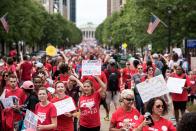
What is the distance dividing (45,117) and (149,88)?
1559 millimetres

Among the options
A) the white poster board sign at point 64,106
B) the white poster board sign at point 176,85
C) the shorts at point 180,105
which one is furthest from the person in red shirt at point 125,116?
the shorts at point 180,105

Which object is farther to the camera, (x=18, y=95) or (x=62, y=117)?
(x=18, y=95)

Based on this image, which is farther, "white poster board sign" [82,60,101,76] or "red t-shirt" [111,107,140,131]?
"white poster board sign" [82,60,101,76]

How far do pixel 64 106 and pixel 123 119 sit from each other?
150 cm

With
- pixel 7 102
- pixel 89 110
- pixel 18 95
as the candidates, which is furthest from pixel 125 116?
pixel 18 95

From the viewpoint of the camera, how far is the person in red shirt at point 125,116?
7.26 m

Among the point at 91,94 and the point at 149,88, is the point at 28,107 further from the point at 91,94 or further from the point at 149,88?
the point at 149,88

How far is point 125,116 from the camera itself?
7.32 m

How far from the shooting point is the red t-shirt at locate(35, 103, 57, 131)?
794 cm

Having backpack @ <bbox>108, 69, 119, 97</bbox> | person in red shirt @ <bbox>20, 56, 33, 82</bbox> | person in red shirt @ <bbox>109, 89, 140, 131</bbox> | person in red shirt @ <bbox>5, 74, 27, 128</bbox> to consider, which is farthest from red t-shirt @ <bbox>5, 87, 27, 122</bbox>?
person in red shirt @ <bbox>20, 56, 33, 82</bbox>

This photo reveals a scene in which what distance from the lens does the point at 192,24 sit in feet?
127

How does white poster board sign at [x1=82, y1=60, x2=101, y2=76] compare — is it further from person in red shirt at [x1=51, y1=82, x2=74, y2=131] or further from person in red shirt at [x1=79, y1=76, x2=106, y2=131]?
person in red shirt at [x1=51, y1=82, x2=74, y2=131]

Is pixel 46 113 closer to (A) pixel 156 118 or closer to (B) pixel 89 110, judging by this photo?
(B) pixel 89 110

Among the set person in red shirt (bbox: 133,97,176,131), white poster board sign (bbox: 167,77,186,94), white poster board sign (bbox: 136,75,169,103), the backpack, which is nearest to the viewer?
person in red shirt (bbox: 133,97,176,131)
